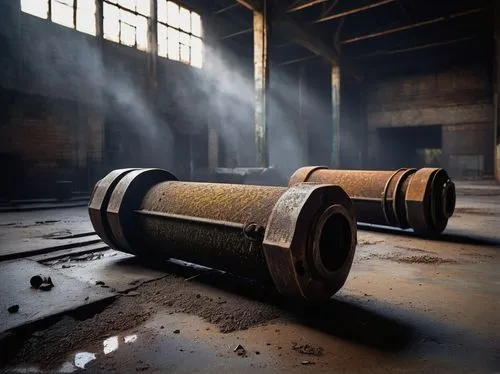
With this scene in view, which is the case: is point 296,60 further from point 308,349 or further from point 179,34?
point 308,349

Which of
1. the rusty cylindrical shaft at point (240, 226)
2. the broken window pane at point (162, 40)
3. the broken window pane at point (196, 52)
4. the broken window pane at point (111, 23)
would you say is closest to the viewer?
the rusty cylindrical shaft at point (240, 226)

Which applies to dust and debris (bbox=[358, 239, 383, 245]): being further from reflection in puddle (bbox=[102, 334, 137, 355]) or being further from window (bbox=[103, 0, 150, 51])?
window (bbox=[103, 0, 150, 51])

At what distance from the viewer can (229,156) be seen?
1416cm

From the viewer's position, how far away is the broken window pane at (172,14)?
11414 mm

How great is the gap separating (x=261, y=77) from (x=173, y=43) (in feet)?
12.4

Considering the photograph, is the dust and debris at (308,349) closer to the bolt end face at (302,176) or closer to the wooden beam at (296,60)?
the bolt end face at (302,176)

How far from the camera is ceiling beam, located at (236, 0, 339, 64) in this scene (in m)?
10.1

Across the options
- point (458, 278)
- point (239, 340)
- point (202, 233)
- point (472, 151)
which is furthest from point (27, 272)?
point (472, 151)

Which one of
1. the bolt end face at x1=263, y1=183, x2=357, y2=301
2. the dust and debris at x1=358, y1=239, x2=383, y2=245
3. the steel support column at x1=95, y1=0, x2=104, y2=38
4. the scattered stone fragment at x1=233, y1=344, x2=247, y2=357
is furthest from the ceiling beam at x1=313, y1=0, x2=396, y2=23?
the scattered stone fragment at x1=233, y1=344, x2=247, y2=357

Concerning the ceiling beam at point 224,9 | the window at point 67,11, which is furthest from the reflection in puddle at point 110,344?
the ceiling beam at point 224,9

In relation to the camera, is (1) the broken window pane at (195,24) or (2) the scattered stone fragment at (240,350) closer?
(2) the scattered stone fragment at (240,350)

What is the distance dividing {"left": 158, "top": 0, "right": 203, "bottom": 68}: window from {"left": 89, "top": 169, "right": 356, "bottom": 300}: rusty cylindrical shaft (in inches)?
381

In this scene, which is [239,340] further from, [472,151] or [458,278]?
[472,151]

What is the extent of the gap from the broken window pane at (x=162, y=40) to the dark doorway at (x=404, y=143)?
11.3m
